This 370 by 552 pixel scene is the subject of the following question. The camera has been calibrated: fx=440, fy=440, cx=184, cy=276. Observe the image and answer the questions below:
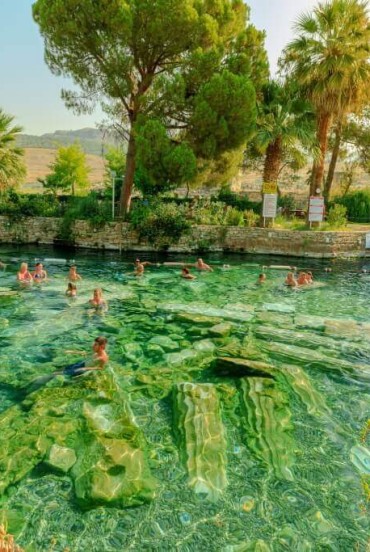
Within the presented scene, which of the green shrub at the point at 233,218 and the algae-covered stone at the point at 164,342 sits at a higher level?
the green shrub at the point at 233,218

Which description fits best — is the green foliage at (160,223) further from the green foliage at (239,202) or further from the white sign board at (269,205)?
the green foliage at (239,202)

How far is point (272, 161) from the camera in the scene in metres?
25.9

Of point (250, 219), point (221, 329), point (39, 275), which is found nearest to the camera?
point (221, 329)

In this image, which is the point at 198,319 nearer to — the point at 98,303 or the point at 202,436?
the point at 98,303

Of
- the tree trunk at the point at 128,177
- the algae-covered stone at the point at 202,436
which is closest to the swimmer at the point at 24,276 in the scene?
the tree trunk at the point at 128,177

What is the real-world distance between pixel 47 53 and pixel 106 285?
17.9m

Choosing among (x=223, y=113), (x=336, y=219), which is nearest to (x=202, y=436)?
(x=223, y=113)

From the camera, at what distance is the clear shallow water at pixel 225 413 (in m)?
5.34

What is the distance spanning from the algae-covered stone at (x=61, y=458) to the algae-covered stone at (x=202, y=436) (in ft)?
5.55

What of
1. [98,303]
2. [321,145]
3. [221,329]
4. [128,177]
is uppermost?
[321,145]

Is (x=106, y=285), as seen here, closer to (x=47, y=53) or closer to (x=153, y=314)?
(x=153, y=314)

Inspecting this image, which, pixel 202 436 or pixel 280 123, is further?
pixel 280 123

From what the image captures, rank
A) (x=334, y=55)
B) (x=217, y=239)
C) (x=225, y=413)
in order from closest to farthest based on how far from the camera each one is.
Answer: (x=225, y=413) → (x=334, y=55) → (x=217, y=239)

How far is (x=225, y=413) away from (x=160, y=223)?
60.1 feet
